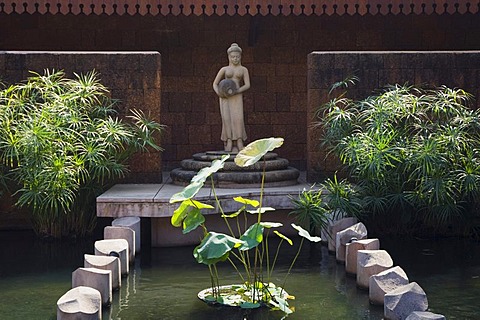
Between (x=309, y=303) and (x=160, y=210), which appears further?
(x=160, y=210)

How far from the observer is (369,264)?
7.98 m

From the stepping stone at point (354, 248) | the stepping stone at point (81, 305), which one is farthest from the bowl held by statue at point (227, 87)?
the stepping stone at point (81, 305)

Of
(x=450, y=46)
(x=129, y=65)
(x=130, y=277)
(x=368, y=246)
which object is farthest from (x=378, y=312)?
(x=450, y=46)

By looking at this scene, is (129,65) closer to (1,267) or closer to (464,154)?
(1,267)

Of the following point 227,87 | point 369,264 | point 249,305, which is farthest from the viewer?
point 227,87

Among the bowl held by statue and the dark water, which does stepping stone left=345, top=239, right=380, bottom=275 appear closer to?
the dark water

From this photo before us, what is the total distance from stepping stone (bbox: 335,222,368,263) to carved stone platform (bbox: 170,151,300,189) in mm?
1928

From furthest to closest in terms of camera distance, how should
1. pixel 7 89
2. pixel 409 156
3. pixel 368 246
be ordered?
1. pixel 7 89
2. pixel 409 156
3. pixel 368 246

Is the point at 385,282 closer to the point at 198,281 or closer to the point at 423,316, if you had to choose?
the point at 423,316

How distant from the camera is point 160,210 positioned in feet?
32.7

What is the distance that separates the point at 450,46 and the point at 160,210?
711cm

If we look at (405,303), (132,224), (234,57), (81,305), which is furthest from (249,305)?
(234,57)

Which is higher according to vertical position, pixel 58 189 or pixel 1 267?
pixel 58 189

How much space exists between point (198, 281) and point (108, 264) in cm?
99
